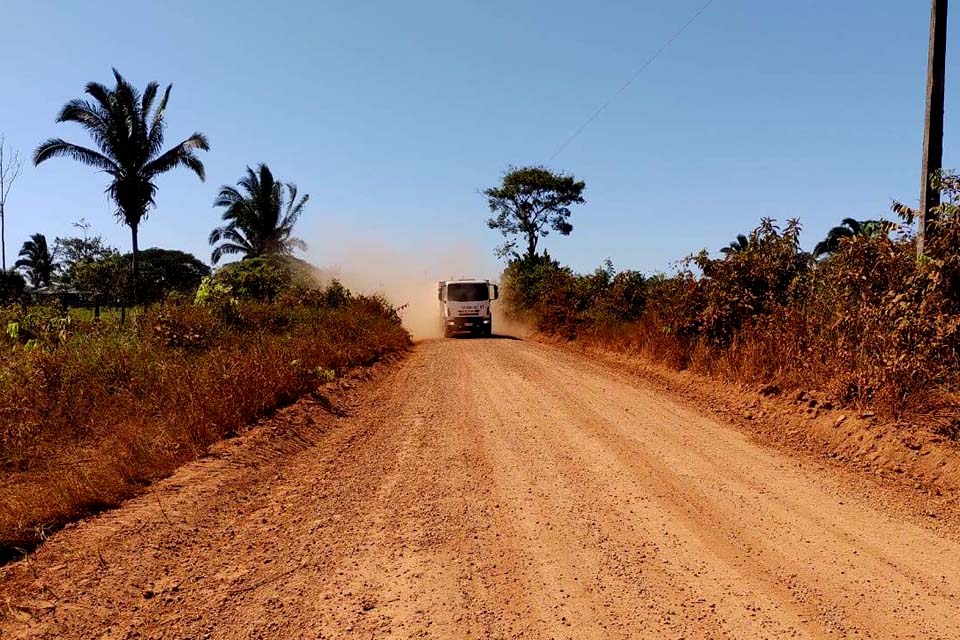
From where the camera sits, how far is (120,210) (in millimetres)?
24734

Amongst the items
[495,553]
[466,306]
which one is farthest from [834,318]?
[466,306]

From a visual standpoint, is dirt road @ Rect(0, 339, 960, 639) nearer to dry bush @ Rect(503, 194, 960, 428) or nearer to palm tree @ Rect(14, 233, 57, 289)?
dry bush @ Rect(503, 194, 960, 428)

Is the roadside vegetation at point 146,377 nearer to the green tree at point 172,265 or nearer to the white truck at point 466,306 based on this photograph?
the white truck at point 466,306

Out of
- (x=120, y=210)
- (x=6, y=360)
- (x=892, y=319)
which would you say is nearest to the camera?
(x=892, y=319)

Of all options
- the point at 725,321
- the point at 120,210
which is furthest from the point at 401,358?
the point at 120,210

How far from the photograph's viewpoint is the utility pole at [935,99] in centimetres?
694

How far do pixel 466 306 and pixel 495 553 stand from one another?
20.6 m

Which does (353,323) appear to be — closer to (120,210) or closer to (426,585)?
(426,585)

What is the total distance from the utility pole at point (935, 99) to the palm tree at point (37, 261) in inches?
3167

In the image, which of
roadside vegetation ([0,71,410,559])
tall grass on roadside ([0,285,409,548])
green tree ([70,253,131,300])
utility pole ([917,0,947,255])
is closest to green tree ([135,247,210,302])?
green tree ([70,253,131,300])

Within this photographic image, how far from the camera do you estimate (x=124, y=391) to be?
6.99m

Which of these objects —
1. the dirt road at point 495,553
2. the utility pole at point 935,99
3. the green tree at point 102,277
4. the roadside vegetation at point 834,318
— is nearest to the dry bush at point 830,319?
the roadside vegetation at point 834,318

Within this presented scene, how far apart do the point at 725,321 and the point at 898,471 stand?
218 inches

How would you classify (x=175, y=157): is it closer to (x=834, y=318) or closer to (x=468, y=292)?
(x=468, y=292)
